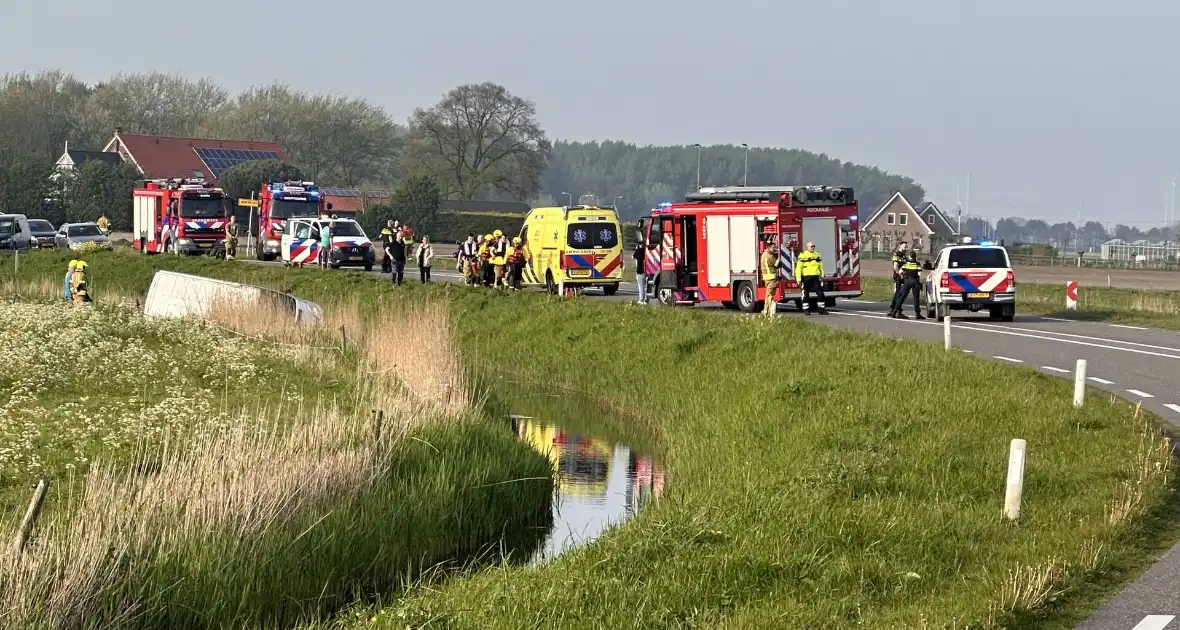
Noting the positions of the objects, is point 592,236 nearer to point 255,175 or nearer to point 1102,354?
point 1102,354

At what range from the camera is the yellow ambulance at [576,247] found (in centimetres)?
4141

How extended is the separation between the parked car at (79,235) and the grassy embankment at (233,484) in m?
39.6

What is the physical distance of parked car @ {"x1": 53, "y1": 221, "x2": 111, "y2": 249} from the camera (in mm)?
60438

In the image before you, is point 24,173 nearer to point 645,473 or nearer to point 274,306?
point 274,306

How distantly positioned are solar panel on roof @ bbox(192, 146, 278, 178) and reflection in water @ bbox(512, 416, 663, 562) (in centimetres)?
8844

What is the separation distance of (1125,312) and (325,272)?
20.8m

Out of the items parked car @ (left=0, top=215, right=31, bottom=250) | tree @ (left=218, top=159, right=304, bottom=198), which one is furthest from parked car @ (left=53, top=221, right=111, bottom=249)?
tree @ (left=218, top=159, right=304, bottom=198)

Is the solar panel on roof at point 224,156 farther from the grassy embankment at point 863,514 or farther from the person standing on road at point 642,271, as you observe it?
the grassy embankment at point 863,514

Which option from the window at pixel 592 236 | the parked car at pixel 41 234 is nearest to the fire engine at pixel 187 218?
the parked car at pixel 41 234

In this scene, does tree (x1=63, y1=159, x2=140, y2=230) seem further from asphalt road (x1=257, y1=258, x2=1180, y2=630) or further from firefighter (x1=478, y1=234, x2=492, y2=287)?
asphalt road (x1=257, y1=258, x2=1180, y2=630)

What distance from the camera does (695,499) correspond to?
13070 mm

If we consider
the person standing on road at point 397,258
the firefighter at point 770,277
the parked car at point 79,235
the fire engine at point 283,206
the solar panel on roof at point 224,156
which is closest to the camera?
the firefighter at point 770,277

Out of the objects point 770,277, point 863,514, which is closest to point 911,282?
point 770,277

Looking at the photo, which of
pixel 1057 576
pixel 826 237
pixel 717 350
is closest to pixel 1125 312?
pixel 826 237
